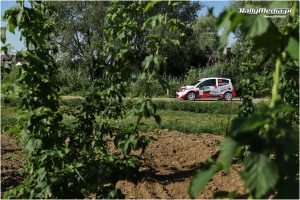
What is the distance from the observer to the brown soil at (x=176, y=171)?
4.74 metres

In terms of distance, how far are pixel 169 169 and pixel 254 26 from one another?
467 cm

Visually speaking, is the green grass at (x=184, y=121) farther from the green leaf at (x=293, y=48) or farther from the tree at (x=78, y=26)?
the tree at (x=78, y=26)

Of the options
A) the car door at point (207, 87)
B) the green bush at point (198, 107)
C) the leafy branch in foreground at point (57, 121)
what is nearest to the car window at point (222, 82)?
the car door at point (207, 87)

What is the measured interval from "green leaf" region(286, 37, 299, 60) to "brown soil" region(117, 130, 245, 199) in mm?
1897

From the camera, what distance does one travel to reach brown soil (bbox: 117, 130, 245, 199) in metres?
4.74

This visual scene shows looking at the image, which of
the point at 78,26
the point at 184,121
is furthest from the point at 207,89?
the point at 78,26

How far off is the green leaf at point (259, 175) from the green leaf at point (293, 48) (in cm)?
36

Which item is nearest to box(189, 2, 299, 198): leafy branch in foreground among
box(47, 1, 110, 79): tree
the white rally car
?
the white rally car

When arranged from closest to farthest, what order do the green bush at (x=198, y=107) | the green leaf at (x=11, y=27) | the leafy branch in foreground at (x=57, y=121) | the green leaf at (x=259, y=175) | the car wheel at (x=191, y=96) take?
the green leaf at (x=259, y=175)
the leafy branch in foreground at (x=57, y=121)
the green leaf at (x=11, y=27)
the green bush at (x=198, y=107)
the car wheel at (x=191, y=96)

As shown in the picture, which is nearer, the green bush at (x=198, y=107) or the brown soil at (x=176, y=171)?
the brown soil at (x=176, y=171)

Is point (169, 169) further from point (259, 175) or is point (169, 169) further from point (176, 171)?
point (259, 175)

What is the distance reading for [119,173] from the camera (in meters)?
2.97

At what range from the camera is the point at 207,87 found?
20281 mm

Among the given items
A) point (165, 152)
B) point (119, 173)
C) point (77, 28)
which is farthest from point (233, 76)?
point (119, 173)
